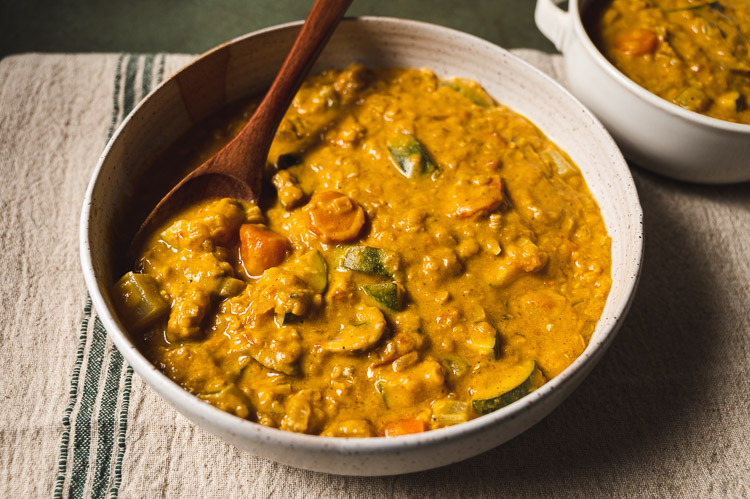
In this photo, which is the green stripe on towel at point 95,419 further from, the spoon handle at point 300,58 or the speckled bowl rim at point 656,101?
the speckled bowl rim at point 656,101

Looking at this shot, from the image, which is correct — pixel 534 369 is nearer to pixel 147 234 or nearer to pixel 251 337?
pixel 251 337

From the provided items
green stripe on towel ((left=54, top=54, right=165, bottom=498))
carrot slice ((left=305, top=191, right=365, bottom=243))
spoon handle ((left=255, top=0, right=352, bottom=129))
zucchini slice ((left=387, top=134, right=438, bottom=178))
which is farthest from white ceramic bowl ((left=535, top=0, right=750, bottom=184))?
green stripe on towel ((left=54, top=54, right=165, bottom=498))

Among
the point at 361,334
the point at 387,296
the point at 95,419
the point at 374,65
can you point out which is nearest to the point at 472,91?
the point at 374,65

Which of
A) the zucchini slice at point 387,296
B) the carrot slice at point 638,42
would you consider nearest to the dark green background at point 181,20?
the carrot slice at point 638,42

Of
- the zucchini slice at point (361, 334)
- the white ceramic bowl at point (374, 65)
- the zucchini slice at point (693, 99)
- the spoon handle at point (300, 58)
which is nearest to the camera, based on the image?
the white ceramic bowl at point (374, 65)

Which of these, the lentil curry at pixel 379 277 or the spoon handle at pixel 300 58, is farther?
the spoon handle at pixel 300 58

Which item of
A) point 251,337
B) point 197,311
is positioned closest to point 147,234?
point 197,311
